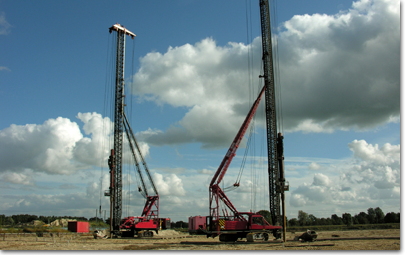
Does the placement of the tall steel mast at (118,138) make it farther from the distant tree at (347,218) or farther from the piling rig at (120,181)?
the distant tree at (347,218)

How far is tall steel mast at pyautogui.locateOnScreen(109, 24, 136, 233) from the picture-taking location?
53781 millimetres

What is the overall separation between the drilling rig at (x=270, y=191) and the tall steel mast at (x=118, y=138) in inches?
726

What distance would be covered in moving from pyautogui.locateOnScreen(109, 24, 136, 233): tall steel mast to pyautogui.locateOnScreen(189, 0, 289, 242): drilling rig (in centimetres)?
1843

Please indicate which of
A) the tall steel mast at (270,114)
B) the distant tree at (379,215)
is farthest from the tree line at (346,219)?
the tall steel mast at (270,114)

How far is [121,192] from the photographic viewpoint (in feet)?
183

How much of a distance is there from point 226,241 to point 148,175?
35.3 meters

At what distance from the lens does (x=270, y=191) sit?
2024 inches

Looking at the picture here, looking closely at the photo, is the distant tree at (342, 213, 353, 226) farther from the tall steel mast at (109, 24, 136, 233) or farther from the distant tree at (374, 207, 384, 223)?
the tall steel mast at (109, 24, 136, 233)

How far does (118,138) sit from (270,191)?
89.2 ft

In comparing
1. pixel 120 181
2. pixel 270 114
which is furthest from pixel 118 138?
pixel 270 114

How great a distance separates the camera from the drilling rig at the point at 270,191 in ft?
105

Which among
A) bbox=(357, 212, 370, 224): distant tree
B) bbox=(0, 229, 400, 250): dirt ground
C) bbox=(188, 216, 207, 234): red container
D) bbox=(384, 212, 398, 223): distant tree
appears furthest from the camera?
bbox=(357, 212, 370, 224): distant tree

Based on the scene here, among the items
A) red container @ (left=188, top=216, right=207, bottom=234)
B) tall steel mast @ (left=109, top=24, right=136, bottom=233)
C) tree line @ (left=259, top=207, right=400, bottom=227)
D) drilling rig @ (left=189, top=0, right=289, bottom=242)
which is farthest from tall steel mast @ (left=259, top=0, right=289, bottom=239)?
tree line @ (left=259, top=207, right=400, bottom=227)

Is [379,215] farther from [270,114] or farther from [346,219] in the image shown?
[270,114]
